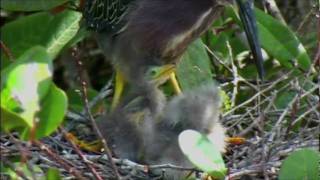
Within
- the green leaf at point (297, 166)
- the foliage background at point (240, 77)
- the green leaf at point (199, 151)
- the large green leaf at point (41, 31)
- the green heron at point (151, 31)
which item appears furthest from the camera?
the large green leaf at point (41, 31)

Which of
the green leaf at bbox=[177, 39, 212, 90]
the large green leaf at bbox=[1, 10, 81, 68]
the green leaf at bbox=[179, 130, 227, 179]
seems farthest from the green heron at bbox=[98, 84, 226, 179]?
the large green leaf at bbox=[1, 10, 81, 68]

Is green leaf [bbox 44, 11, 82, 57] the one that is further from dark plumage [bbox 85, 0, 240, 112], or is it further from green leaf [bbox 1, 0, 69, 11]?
dark plumage [bbox 85, 0, 240, 112]

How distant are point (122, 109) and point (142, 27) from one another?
263 millimetres

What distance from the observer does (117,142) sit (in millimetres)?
2533

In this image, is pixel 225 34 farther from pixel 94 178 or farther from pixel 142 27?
pixel 94 178

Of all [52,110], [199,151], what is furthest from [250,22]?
[52,110]

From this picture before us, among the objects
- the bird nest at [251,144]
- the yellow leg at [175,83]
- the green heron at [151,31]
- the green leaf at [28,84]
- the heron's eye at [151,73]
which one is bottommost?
the bird nest at [251,144]

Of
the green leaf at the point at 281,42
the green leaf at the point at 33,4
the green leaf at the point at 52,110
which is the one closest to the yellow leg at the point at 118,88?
the green leaf at the point at 33,4

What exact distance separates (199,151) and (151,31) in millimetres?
753

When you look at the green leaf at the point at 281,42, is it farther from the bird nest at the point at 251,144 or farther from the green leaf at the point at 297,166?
the green leaf at the point at 297,166

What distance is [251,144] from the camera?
8.56ft

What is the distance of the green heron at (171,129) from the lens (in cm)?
242

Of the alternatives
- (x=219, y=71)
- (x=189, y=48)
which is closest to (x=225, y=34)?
(x=219, y=71)

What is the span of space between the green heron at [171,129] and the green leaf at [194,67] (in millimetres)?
224
